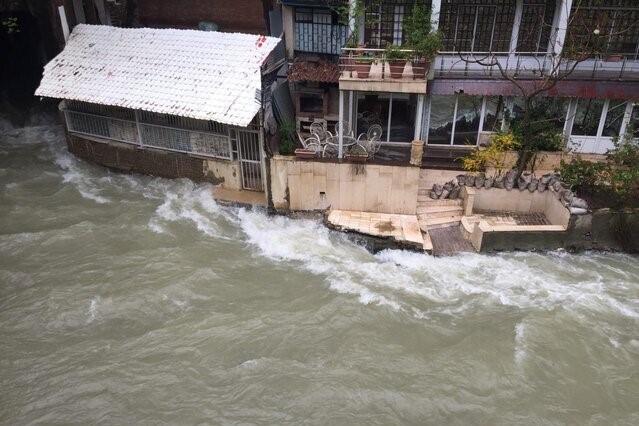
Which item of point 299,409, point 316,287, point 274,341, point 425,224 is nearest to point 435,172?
point 425,224

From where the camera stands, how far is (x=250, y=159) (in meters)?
15.6

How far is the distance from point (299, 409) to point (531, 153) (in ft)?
32.7

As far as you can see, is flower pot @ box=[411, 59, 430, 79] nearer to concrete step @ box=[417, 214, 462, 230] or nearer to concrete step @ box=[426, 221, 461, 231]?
concrete step @ box=[417, 214, 462, 230]

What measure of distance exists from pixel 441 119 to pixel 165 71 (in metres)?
8.76

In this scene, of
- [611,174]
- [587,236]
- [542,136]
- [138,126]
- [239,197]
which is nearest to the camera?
[587,236]

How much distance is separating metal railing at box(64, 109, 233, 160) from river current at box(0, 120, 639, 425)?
2225mm

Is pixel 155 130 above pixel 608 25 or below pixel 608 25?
below

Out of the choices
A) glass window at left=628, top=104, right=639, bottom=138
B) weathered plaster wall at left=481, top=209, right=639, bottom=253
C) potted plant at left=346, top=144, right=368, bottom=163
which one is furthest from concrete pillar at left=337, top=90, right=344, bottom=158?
glass window at left=628, top=104, right=639, bottom=138

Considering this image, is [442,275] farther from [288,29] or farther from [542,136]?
[288,29]

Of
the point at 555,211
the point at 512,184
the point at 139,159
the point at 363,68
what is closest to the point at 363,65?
the point at 363,68

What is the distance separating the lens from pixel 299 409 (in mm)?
9219

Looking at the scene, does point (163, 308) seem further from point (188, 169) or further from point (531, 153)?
point (531, 153)

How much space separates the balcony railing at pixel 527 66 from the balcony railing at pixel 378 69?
130cm

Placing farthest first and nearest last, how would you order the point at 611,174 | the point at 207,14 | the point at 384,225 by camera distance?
the point at 207,14 → the point at 384,225 → the point at 611,174
